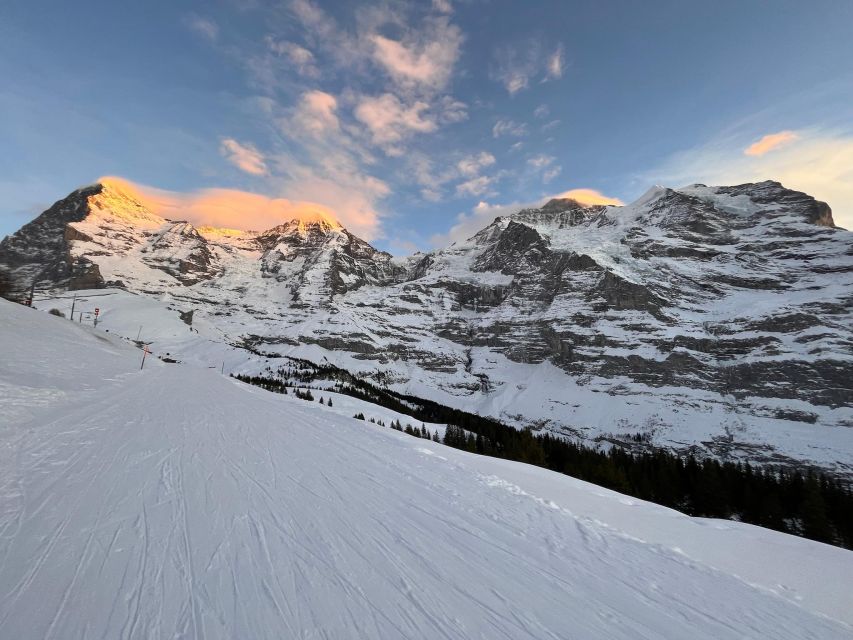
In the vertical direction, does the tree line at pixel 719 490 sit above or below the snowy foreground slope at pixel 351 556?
below

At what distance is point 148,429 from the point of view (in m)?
12.7

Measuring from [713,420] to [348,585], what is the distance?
17064 centimetres

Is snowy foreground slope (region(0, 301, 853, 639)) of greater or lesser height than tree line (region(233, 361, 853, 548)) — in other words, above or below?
above

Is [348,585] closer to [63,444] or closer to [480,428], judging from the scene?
[63,444]

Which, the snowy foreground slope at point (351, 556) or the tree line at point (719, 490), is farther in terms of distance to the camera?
the tree line at point (719, 490)

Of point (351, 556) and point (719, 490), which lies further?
point (719, 490)

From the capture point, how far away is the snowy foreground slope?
4.07 meters

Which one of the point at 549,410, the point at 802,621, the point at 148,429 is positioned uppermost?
the point at 802,621

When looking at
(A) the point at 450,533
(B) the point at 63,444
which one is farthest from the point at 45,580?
(B) the point at 63,444

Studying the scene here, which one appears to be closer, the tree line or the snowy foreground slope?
the snowy foreground slope

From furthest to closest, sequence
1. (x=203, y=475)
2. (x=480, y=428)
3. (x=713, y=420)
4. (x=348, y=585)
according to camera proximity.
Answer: (x=713, y=420)
(x=480, y=428)
(x=203, y=475)
(x=348, y=585)

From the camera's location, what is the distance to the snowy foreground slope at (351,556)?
407cm

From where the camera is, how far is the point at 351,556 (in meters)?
5.36

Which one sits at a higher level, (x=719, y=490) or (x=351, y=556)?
(x=351, y=556)
